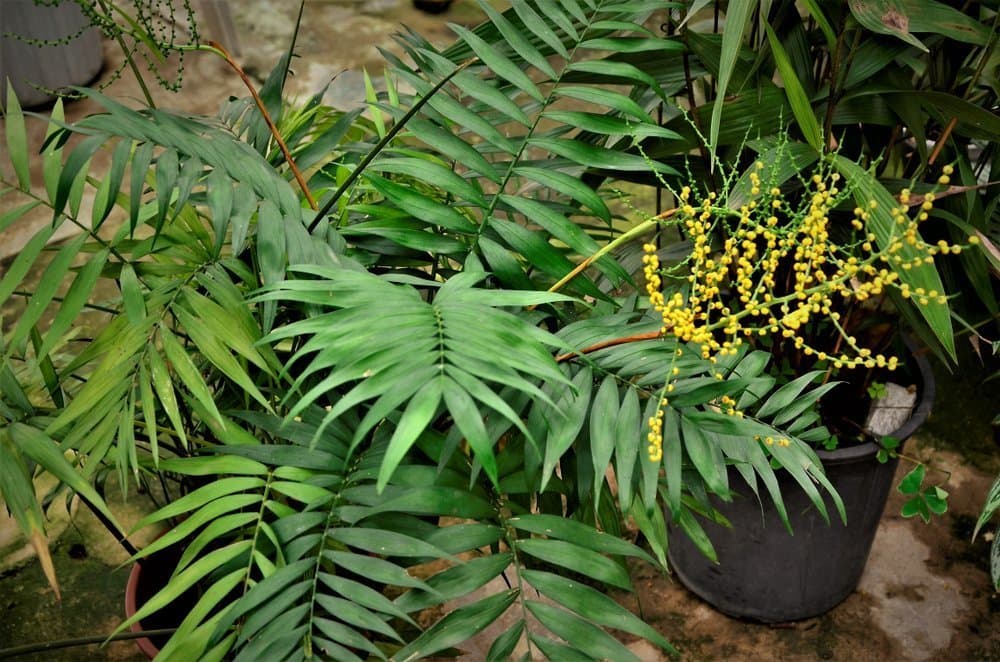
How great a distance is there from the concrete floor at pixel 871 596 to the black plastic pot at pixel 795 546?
5 cm

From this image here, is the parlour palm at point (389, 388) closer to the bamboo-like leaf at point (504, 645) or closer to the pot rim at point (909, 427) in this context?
the bamboo-like leaf at point (504, 645)

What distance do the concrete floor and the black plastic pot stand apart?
0.05 meters

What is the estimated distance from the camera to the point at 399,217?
115 cm

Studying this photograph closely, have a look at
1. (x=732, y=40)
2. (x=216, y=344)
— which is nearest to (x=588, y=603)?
(x=216, y=344)

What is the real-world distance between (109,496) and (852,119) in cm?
156

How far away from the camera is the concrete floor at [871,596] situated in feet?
5.57

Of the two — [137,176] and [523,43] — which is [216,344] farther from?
[523,43]

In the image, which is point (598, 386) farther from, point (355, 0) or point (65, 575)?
point (355, 0)

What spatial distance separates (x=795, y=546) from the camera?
1585 millimetres

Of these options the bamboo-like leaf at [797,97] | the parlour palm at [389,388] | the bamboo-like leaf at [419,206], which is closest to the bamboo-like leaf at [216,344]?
the parlour palm at [389,388]

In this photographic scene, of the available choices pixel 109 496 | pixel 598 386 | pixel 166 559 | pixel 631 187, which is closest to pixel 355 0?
pixel 631 187

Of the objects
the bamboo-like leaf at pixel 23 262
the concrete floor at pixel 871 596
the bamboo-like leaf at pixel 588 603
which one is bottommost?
the concrete floor at pixel 871 596

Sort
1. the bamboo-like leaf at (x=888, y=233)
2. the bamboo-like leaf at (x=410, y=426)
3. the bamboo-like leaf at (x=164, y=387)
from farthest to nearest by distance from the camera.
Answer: the bamboo-like leaf at (x=888, y=233) < the bamboo-like leaf at (x=164, y=387) < the bamboo-like leaf at (x=410, y=426)

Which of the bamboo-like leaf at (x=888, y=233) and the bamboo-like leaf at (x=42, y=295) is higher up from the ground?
the bamboo-like leaf at (x=42, y=295)
